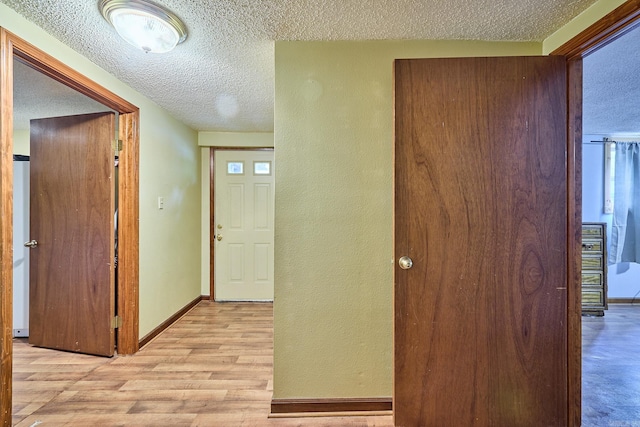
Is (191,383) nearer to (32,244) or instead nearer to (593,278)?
(32,244)

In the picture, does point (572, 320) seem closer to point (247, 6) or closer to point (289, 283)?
point (289, 283)

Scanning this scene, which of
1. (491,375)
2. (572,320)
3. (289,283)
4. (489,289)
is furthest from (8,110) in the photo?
(572,320)

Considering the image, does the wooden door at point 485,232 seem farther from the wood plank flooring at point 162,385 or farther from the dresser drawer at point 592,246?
the dresser drawer at point 592,246

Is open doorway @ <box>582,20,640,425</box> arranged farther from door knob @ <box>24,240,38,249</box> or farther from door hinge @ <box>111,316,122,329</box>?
door knob @ <box>24,240,38,249</box>

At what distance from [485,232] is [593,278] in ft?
9.47

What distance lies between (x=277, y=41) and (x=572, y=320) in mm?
2087

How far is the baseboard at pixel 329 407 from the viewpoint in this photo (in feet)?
5.27

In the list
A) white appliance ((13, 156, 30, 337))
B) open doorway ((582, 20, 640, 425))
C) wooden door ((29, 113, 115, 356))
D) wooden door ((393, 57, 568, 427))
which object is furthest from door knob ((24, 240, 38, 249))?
open doorway ((582, 20, 640, 425))

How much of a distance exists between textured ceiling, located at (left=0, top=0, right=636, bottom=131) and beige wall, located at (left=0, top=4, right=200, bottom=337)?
30 cm

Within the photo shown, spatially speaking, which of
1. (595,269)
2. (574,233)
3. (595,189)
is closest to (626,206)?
(595,189)

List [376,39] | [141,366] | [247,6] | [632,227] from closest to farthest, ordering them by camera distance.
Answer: [247,6] → [376,39] → [141,366] → [632,227]

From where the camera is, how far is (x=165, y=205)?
110 inches

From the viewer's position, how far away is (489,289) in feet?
4.62

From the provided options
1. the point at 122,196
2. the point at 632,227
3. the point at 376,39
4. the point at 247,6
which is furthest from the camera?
the point at 632,227
